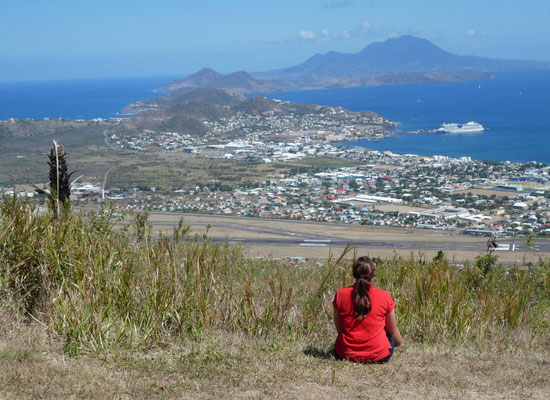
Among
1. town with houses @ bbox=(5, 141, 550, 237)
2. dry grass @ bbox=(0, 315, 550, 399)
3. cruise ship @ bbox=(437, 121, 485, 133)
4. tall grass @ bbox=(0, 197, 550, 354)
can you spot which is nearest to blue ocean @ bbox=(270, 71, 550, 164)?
cruise ship @ bbox=(437, 121, 485, 133)

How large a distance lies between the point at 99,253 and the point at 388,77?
203 meters

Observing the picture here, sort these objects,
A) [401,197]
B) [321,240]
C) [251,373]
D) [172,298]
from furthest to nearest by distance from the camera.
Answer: [401,197]
[321,240]
[172,298]
[251,373]

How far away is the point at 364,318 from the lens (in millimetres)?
3742

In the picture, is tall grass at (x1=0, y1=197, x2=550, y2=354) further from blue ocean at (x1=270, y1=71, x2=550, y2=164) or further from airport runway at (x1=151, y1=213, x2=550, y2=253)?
blue ocean at (x1=270, y1=71, x2=550, y2=164)

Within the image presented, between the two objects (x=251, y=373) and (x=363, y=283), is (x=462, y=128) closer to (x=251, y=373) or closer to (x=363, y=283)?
(x=363, y=283)

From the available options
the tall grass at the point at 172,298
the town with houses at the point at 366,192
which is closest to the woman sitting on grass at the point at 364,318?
the tall grass at the point at 172,298

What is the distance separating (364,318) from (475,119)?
91297mm

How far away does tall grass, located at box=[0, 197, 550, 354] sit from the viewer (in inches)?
165

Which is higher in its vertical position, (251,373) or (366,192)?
(366,192)

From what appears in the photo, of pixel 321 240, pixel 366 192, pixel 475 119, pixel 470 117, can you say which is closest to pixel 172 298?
pixel 321 240

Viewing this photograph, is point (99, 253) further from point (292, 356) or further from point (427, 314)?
point (427, 314)

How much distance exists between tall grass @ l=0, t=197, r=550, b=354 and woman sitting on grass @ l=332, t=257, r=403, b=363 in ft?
2.22

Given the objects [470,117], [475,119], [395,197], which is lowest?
[395,197]

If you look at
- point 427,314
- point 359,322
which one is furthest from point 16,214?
point 427,314
